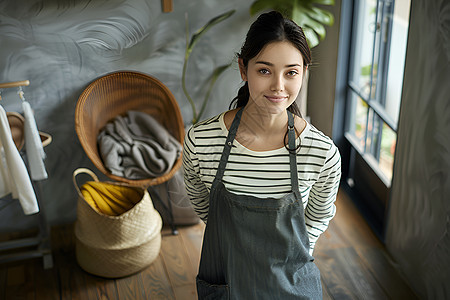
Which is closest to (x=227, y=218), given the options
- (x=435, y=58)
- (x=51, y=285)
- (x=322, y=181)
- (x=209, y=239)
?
(x=209, y=239)

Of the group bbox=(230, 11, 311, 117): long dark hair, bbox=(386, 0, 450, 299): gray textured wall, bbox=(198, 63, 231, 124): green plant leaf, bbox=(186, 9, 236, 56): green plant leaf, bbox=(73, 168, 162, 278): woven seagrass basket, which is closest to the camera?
bbox=(230, 11, 311, 117): long dark hair

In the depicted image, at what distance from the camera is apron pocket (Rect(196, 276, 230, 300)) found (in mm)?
1396

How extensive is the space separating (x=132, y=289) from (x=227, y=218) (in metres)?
1.14

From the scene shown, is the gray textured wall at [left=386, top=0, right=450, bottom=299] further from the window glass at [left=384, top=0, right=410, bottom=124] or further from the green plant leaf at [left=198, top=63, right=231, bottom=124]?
the green plant leaf at [left=198, top=63, right=231, bottom=124]

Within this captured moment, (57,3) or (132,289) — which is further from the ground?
(57,3)

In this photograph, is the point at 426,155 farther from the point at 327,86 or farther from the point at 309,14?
the point at 309,14

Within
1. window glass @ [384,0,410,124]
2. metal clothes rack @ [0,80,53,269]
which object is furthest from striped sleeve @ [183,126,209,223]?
window glass @ [384,0,410,124]

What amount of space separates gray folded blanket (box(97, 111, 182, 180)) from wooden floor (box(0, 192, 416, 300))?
17.1 inches

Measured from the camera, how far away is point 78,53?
248cm

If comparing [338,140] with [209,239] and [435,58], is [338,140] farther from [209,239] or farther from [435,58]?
[209,239]

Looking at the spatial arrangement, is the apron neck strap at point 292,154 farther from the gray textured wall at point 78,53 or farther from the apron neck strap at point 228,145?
the gray textured wall at point 78,53

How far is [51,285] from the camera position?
2.36 meters

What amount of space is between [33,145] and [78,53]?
56 cm

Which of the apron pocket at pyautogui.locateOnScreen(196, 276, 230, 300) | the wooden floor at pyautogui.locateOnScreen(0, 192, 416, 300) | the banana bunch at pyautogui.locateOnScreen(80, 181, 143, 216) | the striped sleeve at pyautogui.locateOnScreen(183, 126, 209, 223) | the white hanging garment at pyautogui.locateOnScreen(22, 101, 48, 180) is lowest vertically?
the wooden floor at pyautogui.locateOnScreen(0, 192, 416, 300)
